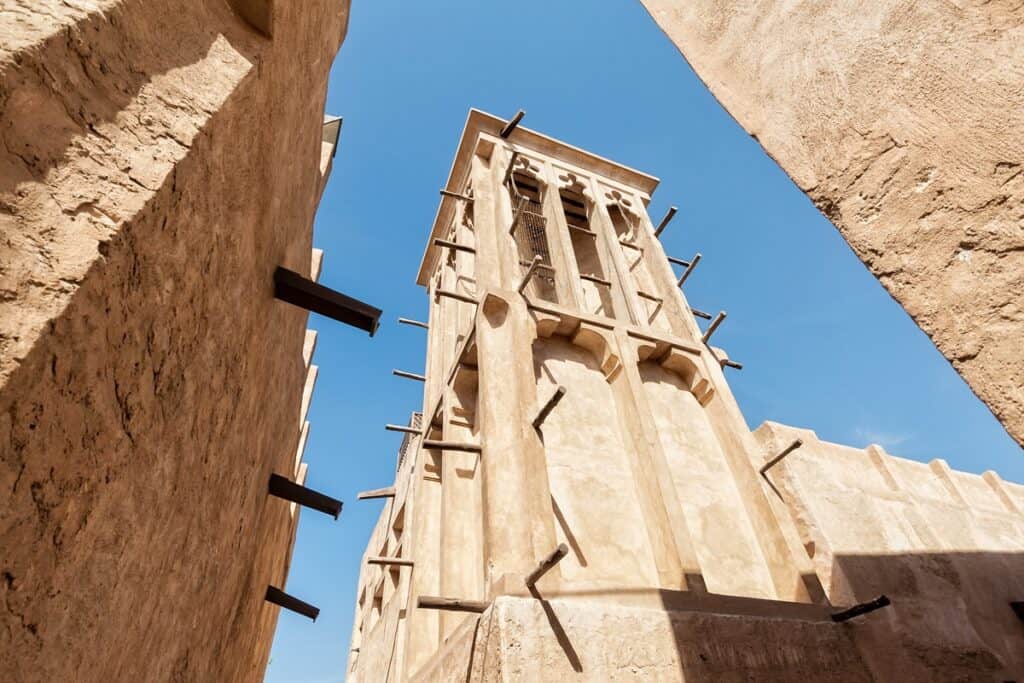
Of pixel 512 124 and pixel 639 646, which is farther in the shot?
pixel 512 124

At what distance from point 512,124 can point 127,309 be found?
12.7 meters

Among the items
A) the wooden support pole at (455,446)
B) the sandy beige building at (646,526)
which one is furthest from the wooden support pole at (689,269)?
the wooden support pole at (455,446)

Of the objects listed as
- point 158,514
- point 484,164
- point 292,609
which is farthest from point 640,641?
→ point 484,164

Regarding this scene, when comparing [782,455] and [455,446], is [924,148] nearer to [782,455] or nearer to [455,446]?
[455,446]

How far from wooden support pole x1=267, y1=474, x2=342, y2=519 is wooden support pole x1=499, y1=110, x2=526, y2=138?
10.6 m

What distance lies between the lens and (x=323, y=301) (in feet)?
11.5

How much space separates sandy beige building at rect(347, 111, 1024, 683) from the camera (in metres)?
5.07

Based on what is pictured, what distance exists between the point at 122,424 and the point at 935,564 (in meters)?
9.80

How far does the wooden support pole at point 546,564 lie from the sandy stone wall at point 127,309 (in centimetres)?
265

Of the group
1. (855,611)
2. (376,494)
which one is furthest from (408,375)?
(855,611)

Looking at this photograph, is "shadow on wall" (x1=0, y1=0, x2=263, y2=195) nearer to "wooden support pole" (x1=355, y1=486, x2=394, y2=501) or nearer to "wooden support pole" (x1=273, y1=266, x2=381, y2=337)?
"wooden support pole" (x1=273, y1=266, x2=381, y2=337)

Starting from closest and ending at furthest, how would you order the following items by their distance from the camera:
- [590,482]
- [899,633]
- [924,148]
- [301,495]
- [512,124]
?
[924,148] → [301,495] → [899,633] → [590,482] → [512,124]

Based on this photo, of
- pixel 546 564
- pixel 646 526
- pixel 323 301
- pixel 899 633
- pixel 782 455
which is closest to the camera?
pixel 323 301

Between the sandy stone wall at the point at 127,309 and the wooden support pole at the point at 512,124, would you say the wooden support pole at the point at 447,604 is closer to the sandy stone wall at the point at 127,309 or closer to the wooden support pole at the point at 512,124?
the sandy stone wall at the point at 127,309
